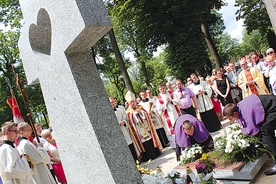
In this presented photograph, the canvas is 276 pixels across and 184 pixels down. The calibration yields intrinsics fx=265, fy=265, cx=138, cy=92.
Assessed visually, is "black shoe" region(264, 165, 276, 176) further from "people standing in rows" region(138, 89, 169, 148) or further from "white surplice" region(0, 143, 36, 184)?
"people standing in rows" region(138, 89, 169, 148)

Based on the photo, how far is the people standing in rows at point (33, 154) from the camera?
462 centimetres

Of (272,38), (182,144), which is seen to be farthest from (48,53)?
(272,38)

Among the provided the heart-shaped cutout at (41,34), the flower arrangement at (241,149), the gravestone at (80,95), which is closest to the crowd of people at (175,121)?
the flower arrangement at (241,149)

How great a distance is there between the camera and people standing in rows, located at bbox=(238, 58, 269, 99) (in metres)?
7.64

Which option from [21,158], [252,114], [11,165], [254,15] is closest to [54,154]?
[21,158]

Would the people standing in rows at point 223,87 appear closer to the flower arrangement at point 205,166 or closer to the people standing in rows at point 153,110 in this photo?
the people standing in rows at point 153,110

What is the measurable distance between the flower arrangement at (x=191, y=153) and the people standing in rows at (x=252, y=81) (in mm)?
3753

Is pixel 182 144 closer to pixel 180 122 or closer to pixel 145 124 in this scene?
pixel 180 122

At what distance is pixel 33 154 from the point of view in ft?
15.4

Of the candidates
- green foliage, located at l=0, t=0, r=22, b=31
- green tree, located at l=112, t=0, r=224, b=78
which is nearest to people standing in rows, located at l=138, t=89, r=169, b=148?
green tree, located at l=112, t=0, r=224, b=78

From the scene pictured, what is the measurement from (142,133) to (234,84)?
12.0 feet

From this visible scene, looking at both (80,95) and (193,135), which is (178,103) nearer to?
(193,135)

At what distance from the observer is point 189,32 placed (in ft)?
61.2

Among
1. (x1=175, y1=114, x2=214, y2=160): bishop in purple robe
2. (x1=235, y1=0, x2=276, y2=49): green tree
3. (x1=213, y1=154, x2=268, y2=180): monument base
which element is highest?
(x1=235, y1=0, x2=276, y2=49): green tree
